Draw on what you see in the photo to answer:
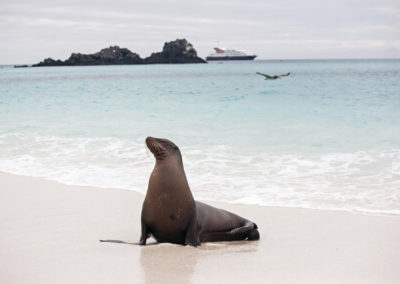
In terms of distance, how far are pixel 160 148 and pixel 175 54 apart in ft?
462

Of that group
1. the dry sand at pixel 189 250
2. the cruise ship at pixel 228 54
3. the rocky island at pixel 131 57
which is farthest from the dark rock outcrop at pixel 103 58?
the dry sand at pixel 189 250

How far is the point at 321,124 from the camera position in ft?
51.8

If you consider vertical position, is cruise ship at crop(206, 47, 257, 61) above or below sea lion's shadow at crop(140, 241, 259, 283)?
above

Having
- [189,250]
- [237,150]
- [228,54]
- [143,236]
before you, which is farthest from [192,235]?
[228,54]

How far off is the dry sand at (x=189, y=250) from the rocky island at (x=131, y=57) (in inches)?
5019

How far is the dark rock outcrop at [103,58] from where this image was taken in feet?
428

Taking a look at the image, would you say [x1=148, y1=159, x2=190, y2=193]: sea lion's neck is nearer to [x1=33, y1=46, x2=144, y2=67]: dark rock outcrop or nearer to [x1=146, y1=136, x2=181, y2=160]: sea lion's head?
[x1=146, y1=136, x2=181, y2=160]: sea lion's head

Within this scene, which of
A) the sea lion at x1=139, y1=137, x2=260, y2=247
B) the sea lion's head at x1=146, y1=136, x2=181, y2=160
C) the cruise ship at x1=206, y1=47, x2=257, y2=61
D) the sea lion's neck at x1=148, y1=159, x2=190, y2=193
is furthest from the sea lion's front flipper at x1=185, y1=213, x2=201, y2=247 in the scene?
the cruise ship at x1=206, y1=47, x2=257, y2=61

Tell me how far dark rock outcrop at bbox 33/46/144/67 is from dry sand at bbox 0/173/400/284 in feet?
418

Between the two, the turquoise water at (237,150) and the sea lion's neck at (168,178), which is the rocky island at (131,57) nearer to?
the turquoise water at (237,150)

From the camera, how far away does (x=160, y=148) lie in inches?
187

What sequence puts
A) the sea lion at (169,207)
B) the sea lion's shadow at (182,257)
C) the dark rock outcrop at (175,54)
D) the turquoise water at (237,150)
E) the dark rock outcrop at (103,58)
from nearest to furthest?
the sea lion's shadow at (182,257) < the sea lion at (169,207) < the turquoise water at (237,150) < the dark rock outcrop at (103,58) < the dark rock outcrop at (175,54)

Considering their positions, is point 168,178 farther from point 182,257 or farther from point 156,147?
point 182,257

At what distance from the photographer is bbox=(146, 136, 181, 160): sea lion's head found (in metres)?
4.70
